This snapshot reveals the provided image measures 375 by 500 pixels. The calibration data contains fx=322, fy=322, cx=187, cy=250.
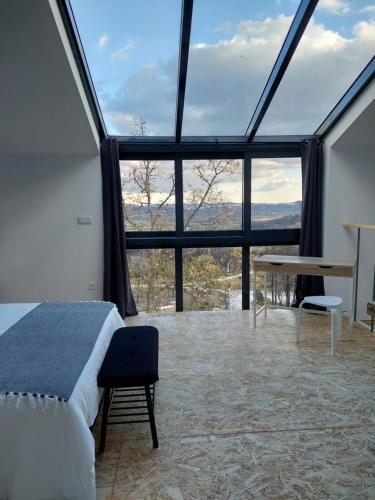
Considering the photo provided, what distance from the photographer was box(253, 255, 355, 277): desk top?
3305 millimetres

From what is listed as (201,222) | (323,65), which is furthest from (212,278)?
(323,65)

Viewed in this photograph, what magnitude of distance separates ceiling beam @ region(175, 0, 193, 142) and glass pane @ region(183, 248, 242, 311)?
64.1 inches

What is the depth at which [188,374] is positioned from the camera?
8.89 feet

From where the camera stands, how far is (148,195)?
13.8 feet

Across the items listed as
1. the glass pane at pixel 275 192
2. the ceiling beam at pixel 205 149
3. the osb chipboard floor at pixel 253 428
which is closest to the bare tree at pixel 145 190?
the ceiling beam at pixel 205 149

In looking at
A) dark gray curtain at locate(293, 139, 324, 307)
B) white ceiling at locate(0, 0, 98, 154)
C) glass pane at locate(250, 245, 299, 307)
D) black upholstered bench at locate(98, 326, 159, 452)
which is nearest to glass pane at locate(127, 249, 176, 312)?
glass pane at locate(250, 245, 299, 307)

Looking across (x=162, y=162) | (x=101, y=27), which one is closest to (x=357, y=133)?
(x=162, y=162)

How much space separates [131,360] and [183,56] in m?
2.57

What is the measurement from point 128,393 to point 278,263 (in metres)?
2.07

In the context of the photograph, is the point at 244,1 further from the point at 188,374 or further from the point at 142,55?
the point at 188,374

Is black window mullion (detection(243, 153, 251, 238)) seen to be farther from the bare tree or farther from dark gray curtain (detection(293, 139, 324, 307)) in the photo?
the bare tree

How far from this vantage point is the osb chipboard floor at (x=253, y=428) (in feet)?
5.33

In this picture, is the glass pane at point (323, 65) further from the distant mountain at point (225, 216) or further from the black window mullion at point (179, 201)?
the black window mullion at point (179, 201)

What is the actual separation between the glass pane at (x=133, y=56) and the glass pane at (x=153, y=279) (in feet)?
5.20
